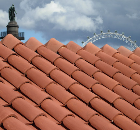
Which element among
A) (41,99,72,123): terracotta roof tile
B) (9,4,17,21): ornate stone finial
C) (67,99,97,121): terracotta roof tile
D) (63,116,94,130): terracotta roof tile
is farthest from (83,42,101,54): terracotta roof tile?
(9,4,17,21): ornate stone finial

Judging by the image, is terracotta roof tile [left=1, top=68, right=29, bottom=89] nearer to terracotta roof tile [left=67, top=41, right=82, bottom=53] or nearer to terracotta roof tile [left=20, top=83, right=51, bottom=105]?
terracotta roof tile [left=20, top=83, right=51, bottom=105]

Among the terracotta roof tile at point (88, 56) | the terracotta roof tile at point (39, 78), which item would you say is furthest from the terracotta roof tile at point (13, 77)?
the terracotta roof tile at point (88, 56)

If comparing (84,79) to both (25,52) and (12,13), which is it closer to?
(25,52)

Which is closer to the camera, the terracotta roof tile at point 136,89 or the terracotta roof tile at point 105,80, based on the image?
the terracotta roof tile at point 105,80

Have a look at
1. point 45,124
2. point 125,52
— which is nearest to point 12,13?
point 125,52

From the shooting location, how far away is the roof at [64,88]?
4.15 m

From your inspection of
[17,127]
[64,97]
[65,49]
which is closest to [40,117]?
[17,127]

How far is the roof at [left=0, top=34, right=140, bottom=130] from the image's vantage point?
4148 mm

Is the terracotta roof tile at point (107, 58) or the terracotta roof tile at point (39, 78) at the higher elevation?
the terracotta roof tile at point (107, 58)

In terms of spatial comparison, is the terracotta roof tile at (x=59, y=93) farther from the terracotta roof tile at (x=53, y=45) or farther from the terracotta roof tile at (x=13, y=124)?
the terracotta roof tile at (x=53, y=45)

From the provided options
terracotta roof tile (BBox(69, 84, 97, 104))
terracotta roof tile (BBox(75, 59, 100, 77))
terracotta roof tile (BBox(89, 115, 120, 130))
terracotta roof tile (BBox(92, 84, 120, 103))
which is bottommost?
terracotta roof tile (BBox(89, 115, 120, 130))

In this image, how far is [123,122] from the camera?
4.72 meters

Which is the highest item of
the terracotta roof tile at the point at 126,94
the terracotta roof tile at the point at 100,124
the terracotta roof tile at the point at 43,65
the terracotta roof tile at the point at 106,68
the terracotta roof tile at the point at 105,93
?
the terracotta roof tile at the point at 106,68

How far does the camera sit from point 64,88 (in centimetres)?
516
